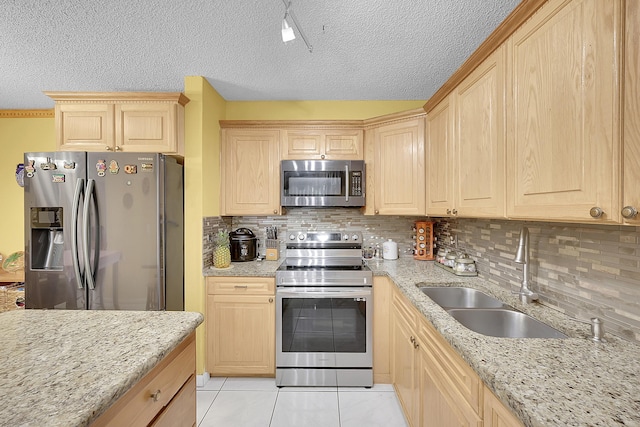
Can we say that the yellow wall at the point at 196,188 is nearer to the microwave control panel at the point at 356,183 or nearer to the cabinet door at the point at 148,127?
the cabinet door at the point at 148,127

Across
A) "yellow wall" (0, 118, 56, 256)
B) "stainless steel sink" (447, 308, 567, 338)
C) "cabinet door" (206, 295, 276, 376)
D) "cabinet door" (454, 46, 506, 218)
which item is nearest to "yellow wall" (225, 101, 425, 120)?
"cabinet door" (454, 46, 506, 218)

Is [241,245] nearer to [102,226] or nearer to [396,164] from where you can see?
[102,226]

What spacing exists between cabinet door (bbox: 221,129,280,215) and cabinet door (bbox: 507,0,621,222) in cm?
189

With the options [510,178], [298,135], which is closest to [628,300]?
[510,178]

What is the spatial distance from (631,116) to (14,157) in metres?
4.89

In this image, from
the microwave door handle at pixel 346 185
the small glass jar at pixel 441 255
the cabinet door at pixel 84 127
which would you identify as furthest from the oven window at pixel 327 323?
the cabinet door at pixel 84 127

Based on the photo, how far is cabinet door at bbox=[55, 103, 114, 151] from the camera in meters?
2.30

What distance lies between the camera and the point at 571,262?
1.24 meters

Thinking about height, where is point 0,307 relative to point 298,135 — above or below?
below

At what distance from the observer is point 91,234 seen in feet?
6.51

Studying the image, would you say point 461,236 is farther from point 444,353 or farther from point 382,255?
point 444,353

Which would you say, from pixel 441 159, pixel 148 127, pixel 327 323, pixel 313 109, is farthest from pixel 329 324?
pixel 148 127

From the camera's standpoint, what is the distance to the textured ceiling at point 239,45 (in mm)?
1543

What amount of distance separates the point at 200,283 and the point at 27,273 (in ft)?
3.98
